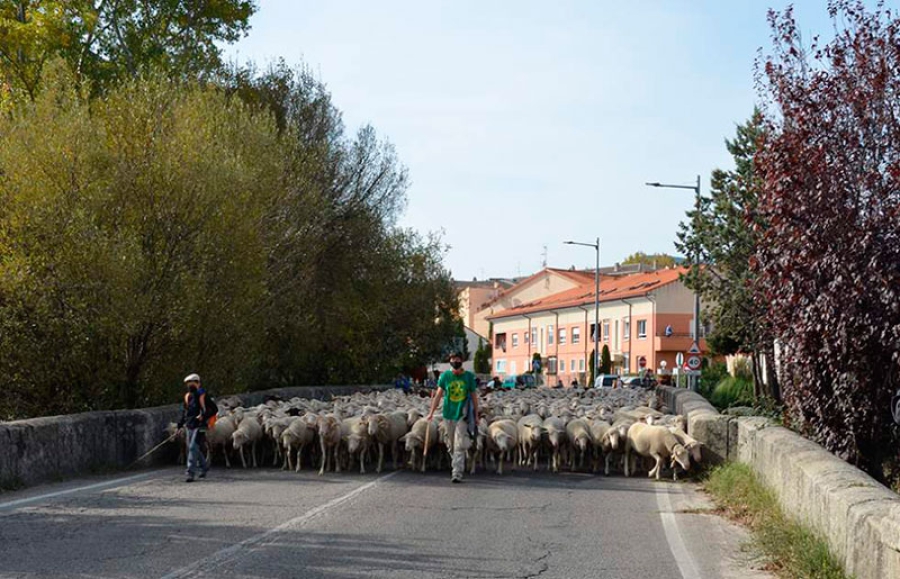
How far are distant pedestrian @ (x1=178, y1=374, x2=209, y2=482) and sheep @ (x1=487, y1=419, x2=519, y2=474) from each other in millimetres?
4126

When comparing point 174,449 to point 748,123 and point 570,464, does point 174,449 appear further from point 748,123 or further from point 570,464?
point 748,123

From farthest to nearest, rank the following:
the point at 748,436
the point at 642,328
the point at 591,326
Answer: the point at 591,326 → the point at 642,328 → the point at 748,436

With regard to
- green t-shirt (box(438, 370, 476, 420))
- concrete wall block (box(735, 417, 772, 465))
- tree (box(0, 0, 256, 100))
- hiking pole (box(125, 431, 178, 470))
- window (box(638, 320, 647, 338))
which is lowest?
hiking pole (box(125, 431, 178, 470))

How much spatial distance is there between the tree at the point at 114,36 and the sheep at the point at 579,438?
18.0 meters

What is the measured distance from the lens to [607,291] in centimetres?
8556

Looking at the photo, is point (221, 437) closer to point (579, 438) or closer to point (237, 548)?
point (579, 438)

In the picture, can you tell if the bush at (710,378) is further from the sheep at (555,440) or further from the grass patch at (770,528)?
the grass patch at (770,528)

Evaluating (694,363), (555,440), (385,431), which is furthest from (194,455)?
(694,363)

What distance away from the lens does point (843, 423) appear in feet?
45.6

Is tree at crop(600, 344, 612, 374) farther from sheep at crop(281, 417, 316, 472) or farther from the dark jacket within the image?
the dark jacket

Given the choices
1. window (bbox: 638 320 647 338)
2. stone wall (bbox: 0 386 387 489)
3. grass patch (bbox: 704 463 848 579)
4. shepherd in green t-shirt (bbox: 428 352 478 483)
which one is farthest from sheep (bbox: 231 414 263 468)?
window (bbox: 638 320 647 338)

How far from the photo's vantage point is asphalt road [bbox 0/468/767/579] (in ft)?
29.9

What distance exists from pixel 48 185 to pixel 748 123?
72.5 feet

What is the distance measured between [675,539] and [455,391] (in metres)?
5.63
